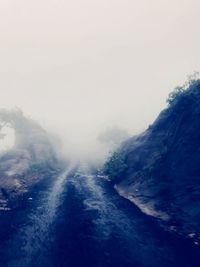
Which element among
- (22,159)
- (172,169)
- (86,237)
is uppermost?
(22,159)

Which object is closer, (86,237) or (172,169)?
(86,237)

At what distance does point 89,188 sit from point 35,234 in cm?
2573

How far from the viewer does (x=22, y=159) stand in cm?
8444

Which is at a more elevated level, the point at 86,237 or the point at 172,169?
the point at 172,169

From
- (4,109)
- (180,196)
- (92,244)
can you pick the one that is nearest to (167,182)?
(180,196)

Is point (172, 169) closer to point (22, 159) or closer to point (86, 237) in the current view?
point (86, 237)

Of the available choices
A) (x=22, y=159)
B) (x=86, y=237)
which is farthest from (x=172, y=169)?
(x=22, y=159)

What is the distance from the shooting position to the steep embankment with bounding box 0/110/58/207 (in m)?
59.4

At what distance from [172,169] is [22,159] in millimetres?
48584

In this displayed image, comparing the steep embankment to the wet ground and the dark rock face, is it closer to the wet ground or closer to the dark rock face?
the wet ground

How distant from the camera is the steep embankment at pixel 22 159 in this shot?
5940 centimetres

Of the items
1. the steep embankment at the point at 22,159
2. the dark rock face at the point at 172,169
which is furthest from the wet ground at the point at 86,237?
the steep embankment at the point at 22,159

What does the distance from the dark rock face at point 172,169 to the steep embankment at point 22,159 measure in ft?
68.8

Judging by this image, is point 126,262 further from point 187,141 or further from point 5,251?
point 187,141
